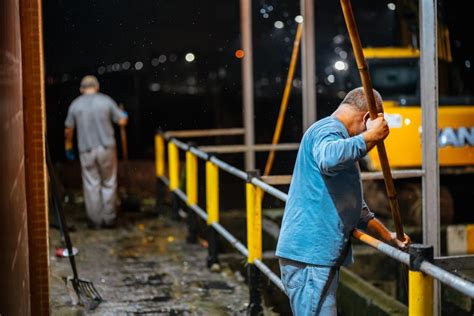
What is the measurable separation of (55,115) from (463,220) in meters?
14.5

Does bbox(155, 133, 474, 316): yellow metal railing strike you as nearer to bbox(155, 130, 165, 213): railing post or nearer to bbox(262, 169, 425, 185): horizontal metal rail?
bbox(155, 130, 165, 213): railing post

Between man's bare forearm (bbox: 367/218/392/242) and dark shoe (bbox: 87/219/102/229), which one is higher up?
man's bare forearm (bbox: 367/218/392/242)

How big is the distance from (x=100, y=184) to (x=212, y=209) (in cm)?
305

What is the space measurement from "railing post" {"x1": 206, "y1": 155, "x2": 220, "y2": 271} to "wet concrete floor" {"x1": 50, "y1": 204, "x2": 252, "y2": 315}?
0.12m

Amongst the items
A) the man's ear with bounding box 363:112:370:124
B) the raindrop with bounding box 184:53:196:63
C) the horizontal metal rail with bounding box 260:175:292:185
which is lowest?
the horizontal metal rail with bounding box 260:175:292:185

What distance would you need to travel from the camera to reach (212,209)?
29.1ft

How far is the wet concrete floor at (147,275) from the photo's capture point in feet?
24.2

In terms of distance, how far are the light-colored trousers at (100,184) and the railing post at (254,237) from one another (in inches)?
178

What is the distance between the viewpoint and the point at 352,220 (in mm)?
4516

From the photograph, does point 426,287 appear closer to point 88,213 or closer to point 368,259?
point 368,259

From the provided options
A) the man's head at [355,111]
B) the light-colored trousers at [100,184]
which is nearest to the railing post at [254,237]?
the man's head at [355,111]

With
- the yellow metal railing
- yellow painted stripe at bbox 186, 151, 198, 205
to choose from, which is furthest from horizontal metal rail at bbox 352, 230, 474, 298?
yellow painted stripe at bbox 186, 151, 198, 205

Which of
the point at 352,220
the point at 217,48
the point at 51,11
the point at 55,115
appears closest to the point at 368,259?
the point at 352,220

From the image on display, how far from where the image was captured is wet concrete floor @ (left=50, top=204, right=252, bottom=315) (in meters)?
7.38
